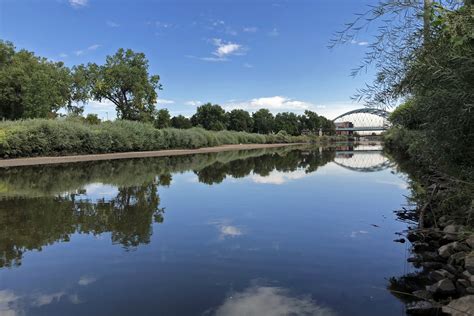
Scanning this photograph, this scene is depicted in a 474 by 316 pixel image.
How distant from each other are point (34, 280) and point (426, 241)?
Answer: 6.20 meters

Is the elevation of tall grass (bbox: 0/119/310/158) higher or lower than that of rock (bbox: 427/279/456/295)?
higher

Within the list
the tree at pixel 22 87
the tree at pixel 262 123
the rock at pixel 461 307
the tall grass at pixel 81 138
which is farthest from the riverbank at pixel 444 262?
the tree at pixel 262 123

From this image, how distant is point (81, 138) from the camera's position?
1126 inches

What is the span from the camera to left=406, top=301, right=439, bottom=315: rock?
13.1 ft

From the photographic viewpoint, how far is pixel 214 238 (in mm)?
6836

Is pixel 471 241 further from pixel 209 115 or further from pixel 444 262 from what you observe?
pixel 209 115

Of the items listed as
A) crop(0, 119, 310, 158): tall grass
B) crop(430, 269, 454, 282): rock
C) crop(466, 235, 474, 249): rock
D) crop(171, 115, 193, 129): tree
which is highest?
crop(171, 115, 193, 129): tree

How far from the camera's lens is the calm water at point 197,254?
4.25m

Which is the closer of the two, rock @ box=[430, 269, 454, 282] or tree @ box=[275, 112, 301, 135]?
rock @ box=[430, 269, 454, 282]

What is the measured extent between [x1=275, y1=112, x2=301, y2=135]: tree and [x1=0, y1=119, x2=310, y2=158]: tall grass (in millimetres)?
54515

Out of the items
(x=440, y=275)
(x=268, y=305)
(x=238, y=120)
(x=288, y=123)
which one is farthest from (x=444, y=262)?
(x=288, y=123)

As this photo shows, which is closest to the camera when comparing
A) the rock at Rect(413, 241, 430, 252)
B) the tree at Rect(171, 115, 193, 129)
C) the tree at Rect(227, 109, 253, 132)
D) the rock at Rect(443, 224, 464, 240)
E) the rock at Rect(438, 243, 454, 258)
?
the rock at Rect(438, 243, 454, 258)

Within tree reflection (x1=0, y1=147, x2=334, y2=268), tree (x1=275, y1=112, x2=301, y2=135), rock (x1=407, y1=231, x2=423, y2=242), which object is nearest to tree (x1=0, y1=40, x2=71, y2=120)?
tree reflection (x1=0, y1=147, x2=334, y2=268)

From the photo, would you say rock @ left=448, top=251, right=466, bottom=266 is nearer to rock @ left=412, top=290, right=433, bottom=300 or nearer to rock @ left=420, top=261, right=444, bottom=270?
rock @ left=420, top=261, right=444, bottom=270
